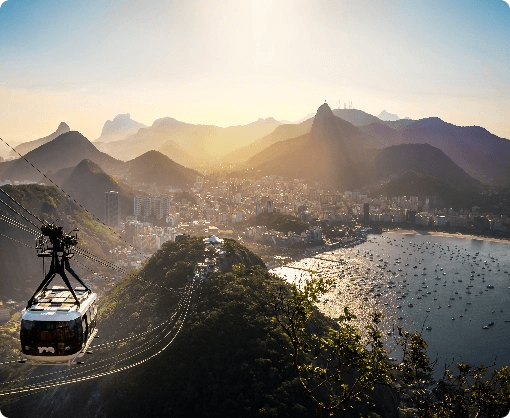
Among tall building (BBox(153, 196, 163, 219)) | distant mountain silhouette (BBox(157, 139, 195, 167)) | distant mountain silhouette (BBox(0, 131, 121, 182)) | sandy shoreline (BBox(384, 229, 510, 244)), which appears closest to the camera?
sandy shoreline (BBox(384, 229, 510, 244))

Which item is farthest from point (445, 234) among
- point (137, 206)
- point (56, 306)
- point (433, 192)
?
point (56, 306)

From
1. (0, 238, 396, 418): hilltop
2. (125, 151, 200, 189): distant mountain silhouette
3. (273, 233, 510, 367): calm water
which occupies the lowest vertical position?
(273, 233, 510, 367): calm water

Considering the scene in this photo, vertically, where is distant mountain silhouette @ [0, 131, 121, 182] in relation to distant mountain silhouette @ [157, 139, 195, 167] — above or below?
below

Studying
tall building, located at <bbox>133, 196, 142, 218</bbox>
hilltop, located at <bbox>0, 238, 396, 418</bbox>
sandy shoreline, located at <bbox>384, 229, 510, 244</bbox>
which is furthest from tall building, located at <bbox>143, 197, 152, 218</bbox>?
hilltop, located at <bbox>0, 238, 396, 418</bbox>

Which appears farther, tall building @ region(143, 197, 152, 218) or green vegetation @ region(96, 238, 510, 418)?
tall building @ region(143, 197, 152, 218)

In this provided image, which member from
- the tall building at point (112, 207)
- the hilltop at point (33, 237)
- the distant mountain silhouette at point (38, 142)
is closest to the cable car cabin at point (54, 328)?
the hilltop at point (33, 237)

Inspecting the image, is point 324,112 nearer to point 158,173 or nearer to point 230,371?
point 158,173

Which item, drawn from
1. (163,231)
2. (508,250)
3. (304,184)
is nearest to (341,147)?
(304,184)

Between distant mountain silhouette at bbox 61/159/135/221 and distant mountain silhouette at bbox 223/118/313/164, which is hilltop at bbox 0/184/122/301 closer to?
distant mountain silhouette at bbox 61/159/135/221
